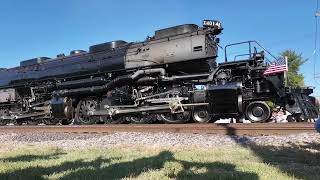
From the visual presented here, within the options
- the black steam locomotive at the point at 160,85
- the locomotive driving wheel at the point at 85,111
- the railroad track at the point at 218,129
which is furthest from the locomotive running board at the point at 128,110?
Answer: the railroad track at the point at 218,129

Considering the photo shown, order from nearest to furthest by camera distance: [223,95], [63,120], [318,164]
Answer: [318,164]
[223,95]
[63,120]

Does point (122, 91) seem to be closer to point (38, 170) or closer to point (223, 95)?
point (223, 95)

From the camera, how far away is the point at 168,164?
6.99m

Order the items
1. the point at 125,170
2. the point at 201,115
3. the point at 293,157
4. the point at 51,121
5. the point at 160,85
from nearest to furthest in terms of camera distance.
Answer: the point at 125,170, the point at 293,157, the point at 201,115, the point at 160,85, the point at 51,121

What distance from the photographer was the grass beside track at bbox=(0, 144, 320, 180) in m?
6.32

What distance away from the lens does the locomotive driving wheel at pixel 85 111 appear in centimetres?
1941

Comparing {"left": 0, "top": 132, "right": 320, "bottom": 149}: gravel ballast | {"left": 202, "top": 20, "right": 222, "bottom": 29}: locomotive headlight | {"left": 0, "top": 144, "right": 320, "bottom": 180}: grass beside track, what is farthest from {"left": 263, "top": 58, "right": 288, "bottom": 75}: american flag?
{"left": 0, "top": 144, "right": 320, "bottom": 180}: grass beside track

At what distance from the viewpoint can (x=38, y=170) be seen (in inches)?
277

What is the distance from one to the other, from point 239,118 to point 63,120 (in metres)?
10.1

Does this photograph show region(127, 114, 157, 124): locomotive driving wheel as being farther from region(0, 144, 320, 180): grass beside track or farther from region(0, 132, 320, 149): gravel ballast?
region(0, 144, 320, 180): grass beside track

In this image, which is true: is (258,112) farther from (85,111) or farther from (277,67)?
(85,111)

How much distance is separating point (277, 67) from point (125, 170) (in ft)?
30.5

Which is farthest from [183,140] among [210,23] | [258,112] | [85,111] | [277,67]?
[85,111]

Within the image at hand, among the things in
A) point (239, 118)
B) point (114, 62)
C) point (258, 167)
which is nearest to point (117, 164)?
point (258, 167)
